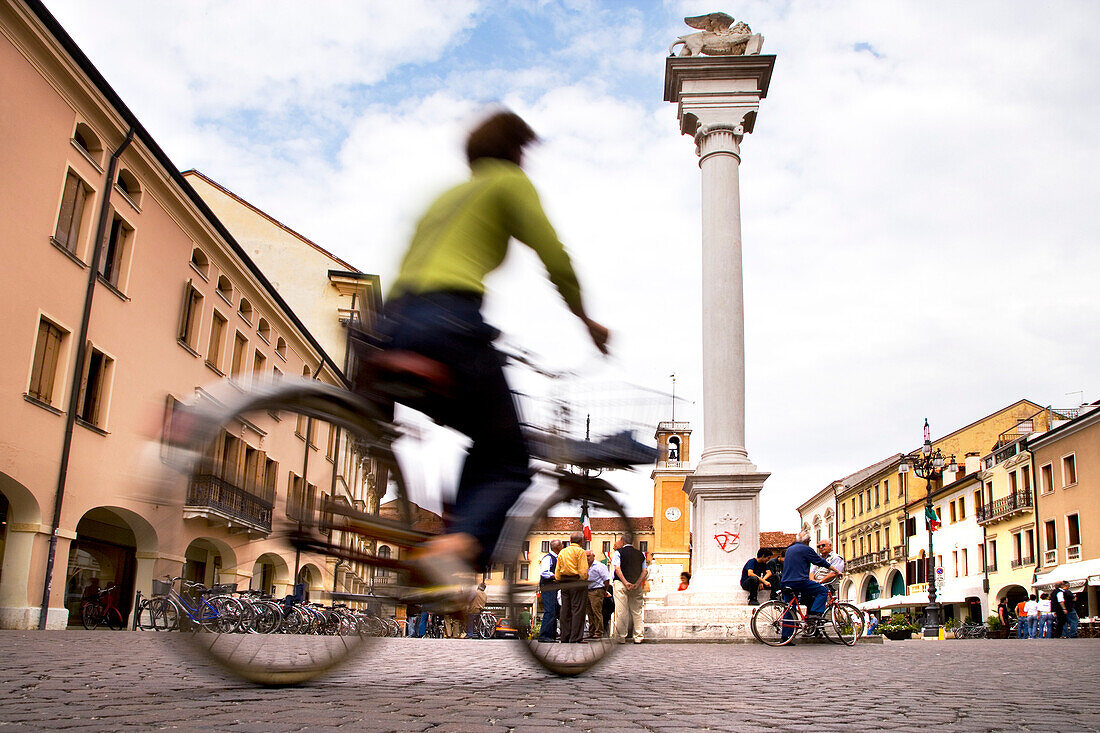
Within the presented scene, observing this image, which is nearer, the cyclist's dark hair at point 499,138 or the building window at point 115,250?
the cyclist's dark hair at point 499,138

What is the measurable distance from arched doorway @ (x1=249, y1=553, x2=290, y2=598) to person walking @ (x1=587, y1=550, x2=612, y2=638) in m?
1.76

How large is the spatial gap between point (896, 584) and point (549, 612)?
7438 centimetres

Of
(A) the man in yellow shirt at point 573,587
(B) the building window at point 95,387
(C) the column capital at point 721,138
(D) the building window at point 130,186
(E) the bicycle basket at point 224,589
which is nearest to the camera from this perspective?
(E) the bicycle basket at point 224,589

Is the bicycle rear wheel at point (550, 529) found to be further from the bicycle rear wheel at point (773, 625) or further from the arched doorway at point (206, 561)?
the bicycle rear wheel at point (773, 625)

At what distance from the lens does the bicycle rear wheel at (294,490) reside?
11.5 feet

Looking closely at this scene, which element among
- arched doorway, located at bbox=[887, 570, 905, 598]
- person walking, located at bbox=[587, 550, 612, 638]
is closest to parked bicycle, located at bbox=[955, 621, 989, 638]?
arched doorway, located at bbox=[887, 570, 905, 598]

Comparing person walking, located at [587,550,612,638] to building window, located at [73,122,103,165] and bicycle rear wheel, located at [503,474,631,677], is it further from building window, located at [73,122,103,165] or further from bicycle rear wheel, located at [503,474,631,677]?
building window, located at [73,122,103,165]

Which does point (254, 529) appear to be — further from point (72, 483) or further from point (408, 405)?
point (72, 483)

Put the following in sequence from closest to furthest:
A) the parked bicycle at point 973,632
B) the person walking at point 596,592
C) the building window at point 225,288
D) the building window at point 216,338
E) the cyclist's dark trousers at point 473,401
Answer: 1. the cyclist's dark trousers at point 473,401
2. the person walking at point 596,592
3. the building window at point 216,338
4. the building window at point 225,288
5. the parked bicycle at point 973,632

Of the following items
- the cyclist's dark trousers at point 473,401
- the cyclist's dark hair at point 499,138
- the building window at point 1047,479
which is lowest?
the cyclist's dark trousers at point 473,401

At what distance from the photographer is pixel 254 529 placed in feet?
12.4

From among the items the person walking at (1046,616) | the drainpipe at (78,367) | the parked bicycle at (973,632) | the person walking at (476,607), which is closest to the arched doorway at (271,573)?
the person walking at (476,607)

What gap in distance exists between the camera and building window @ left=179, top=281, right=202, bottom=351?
2319 cm

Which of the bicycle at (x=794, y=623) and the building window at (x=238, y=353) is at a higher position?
the building window at (x=238, y=353)
